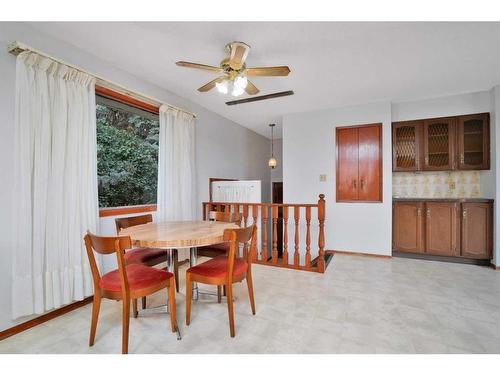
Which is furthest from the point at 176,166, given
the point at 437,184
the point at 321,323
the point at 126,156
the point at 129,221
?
the point at 437,184

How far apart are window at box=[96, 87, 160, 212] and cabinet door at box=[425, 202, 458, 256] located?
4.08 meters

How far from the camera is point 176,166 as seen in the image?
3227 millimetres

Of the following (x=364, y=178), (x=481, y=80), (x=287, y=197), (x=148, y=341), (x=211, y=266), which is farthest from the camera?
(x=287, y=197)

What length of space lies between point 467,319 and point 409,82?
2695 millimetres

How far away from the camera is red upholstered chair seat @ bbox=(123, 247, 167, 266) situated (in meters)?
2.14

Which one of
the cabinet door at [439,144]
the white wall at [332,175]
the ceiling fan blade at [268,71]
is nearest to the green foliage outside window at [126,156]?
the ceiling fan blade at [268,71]

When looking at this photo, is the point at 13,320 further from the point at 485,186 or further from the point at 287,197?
the point at 485,186

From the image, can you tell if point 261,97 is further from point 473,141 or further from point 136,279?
point 473,141

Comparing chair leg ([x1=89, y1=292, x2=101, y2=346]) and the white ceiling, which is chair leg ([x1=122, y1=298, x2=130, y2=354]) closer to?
chair leg ([x1=89, y1=292, x2=101, y2=346])

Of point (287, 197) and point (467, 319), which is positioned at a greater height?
point (287, 197)

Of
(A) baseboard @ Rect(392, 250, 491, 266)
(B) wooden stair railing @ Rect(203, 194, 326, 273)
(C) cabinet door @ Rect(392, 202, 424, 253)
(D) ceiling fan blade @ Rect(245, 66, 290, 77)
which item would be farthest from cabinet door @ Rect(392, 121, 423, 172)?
(D) ceiling fan blade @ Rect(245, 66, 290, 77)

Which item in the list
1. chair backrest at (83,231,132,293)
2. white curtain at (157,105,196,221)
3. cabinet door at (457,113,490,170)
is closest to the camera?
chair backrest at (83,231,132,293)

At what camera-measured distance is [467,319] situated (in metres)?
1.94
